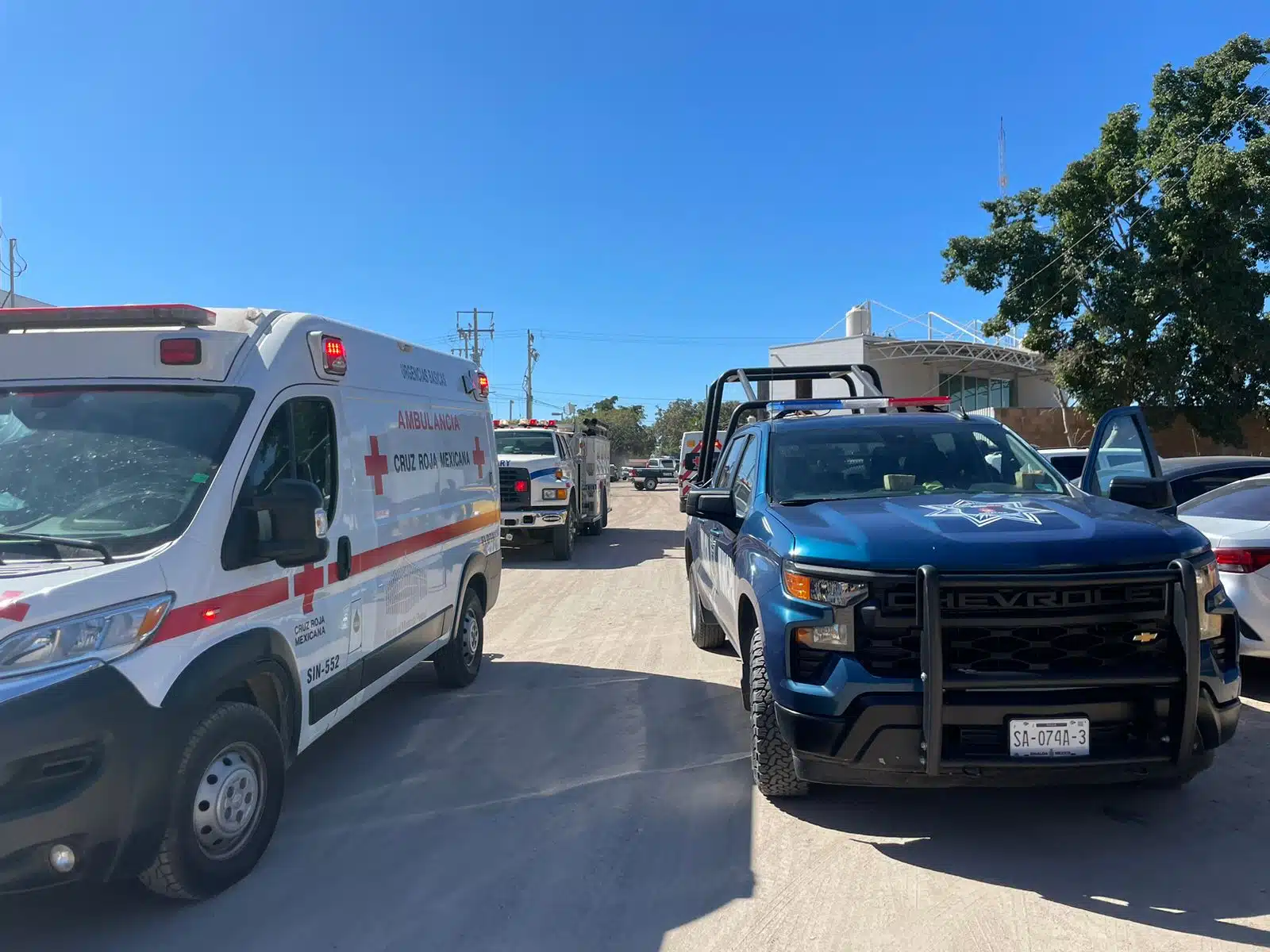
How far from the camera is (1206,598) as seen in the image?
3.48 meters

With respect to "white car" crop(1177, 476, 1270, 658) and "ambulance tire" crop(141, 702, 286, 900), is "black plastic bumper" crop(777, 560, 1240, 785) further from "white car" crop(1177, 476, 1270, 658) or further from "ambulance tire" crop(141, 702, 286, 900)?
"ambulance tire" crop(141, 702, 286, 900)

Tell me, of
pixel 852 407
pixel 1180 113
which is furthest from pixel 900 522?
pixel 1180 113

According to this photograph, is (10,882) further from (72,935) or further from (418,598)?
(418,598)

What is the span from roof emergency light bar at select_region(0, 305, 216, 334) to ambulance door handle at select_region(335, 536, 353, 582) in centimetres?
118

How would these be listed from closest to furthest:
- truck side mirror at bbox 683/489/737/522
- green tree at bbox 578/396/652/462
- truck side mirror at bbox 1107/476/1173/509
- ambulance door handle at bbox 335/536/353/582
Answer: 1. ambulance door handle at bbox 335/536/353/582
2. truck side mirror at bbox 1107/476/1173/509
3. truck side mirror at bbox 683/489/737/522
4. green tree at bbox 578/396/652/462

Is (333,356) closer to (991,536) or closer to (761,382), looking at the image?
(991,536)

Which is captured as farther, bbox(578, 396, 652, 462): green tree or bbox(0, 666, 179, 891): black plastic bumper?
bbox(578, 396, 652, 462): green tree

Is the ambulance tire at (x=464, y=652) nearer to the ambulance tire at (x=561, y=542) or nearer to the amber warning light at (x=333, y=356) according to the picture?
the amber warning light at (x=333, y=356)

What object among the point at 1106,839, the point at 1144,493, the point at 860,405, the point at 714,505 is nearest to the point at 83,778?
the point at 714,505

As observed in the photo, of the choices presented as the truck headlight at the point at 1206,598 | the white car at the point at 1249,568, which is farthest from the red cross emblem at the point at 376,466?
the white car at the point at 1249,568

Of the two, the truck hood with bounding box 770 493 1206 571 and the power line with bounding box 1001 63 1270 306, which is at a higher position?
the power line with bounding box 1001 63 1270 306

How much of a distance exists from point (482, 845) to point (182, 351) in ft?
8.19

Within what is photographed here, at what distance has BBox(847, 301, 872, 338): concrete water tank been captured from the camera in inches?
1387

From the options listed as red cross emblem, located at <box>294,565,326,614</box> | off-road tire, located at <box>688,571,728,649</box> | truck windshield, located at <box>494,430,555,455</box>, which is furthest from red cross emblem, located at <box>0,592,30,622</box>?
truck windshield, located at <box>494,430,555,455</box>
